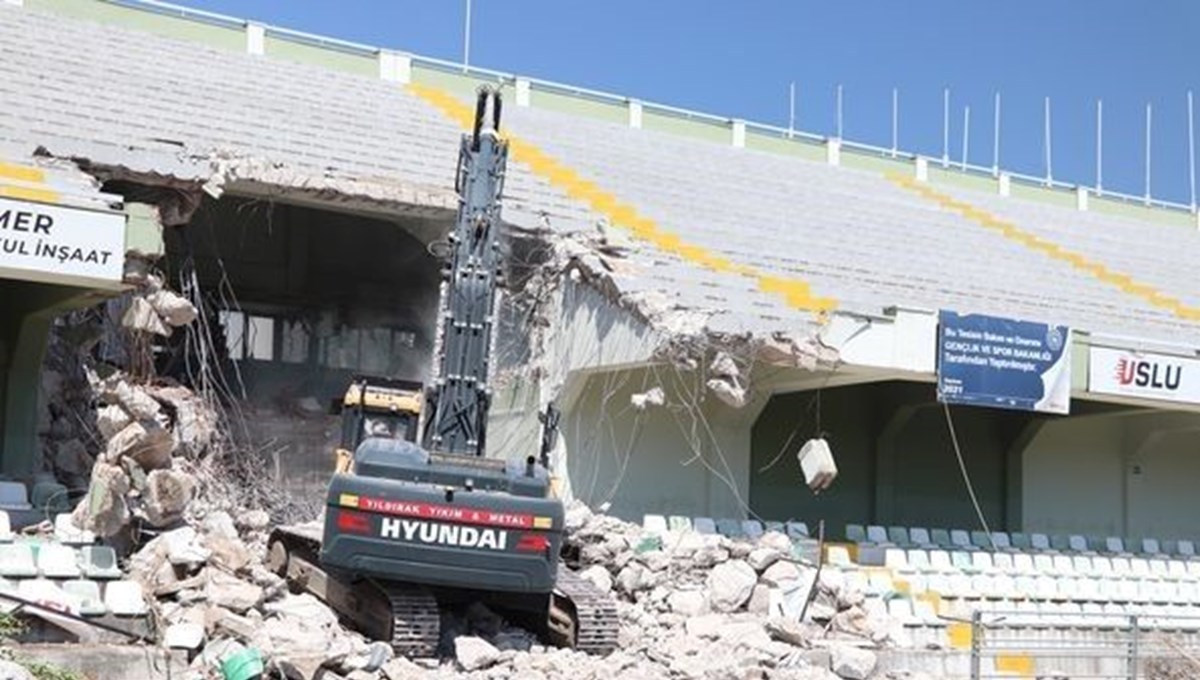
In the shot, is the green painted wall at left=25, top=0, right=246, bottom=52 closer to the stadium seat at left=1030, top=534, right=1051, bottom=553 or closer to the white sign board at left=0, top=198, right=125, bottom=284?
the white sign board at left=0, top=198, right=125, bottom=284

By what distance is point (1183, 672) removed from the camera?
563 inches

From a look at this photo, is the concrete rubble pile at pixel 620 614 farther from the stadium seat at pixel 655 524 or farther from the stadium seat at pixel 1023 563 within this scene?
the stadium seat at pixel 1023 563

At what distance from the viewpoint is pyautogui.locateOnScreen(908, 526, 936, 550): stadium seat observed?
18.4 metres

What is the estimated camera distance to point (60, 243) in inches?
479

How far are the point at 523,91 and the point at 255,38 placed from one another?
4.47 metres

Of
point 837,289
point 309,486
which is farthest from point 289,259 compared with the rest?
point 837,289

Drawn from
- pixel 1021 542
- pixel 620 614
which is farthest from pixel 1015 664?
pixel 1021 542

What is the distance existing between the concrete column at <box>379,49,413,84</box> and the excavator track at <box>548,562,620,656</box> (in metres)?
13.9

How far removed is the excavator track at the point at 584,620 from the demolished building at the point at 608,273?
3153mm

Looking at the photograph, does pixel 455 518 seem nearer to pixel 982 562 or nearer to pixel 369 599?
pixel 369 599

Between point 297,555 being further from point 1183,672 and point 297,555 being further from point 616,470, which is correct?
point 1183,672

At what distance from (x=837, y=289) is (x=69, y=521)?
30.9ft

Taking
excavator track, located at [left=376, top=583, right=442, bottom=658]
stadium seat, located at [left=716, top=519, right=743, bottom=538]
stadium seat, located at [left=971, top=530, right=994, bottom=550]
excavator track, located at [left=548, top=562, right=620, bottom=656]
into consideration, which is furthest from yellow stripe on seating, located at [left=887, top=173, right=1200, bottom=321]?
excavator track, located at [left=376, top=583, right=442, bottom=658]

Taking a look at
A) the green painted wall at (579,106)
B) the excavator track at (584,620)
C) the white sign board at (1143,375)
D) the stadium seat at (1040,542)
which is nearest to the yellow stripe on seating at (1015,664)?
the excavator track at (584,620)
